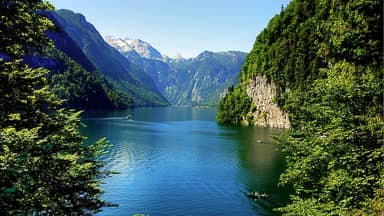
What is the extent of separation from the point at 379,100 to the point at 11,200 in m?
21.0

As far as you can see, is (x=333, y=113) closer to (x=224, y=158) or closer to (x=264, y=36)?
(x=224, y=158)

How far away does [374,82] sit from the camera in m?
20.4

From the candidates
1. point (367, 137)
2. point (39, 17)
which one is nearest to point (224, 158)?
point (367, 137)

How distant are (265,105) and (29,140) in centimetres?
16540

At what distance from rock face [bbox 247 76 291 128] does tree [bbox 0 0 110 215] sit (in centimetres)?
14334

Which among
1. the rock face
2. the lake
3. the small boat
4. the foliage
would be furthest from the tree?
the rock face

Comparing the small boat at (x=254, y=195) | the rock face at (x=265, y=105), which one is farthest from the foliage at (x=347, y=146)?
the rock face at (x=265, y=105)

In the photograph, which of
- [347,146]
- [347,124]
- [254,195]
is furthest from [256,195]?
[347,124]

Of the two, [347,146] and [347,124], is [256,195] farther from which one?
[347,124]

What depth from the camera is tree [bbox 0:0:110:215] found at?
11.6 metres

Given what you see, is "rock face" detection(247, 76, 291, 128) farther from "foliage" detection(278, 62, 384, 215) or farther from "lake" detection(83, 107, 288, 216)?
"foliage" detection(278, 62, 384, 215)

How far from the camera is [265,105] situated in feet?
561

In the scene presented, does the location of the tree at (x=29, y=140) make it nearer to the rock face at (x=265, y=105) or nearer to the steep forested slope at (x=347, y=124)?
the steep forested slope at (x=347, y=124)

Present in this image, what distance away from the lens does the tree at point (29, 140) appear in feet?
38.0
